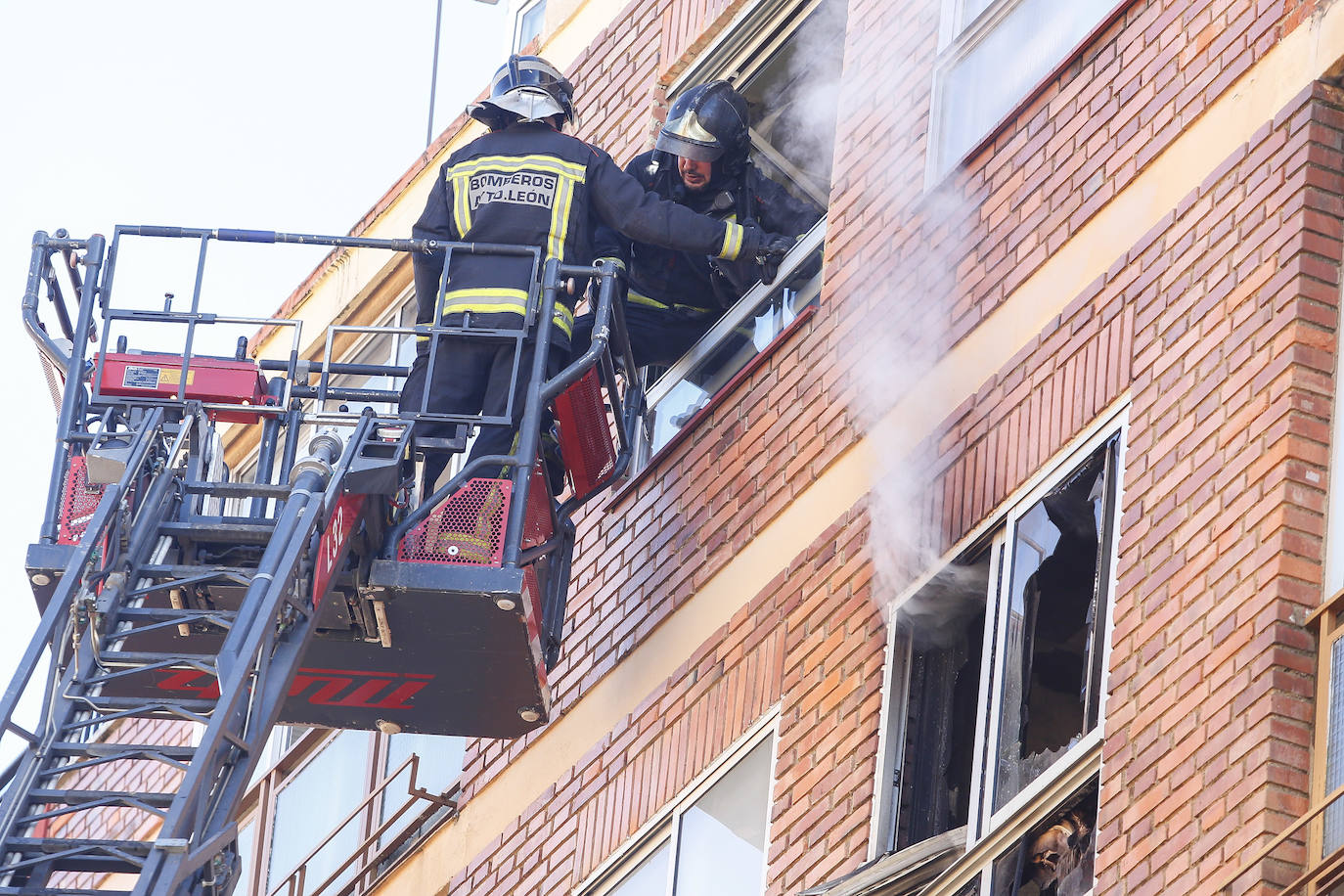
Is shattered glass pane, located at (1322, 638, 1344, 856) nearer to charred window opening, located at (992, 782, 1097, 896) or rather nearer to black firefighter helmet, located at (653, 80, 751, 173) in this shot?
charred window opening, located at (992, 782, 1097, 896)

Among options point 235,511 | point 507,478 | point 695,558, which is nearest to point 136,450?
point 507,478

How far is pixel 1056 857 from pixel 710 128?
185 inches

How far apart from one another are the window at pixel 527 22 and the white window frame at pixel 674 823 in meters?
6.65

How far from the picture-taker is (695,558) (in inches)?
390

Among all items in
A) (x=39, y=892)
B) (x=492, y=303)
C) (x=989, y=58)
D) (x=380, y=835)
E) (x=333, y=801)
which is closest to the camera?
(x=39, y=892)

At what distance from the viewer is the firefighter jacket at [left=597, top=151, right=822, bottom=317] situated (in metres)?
10.8

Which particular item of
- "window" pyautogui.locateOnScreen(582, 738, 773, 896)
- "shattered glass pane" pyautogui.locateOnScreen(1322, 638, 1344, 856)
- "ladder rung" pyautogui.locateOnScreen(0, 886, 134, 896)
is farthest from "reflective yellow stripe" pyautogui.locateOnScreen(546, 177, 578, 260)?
"shattered glass pane" pyautogui.locateOnScreen(1322, 638, 1344, 856)

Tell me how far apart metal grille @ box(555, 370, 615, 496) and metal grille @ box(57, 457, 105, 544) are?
1964 millimetres

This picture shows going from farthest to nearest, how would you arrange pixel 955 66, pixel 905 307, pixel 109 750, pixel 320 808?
pixel 320 808
pixel 955 66
pixel 905 307
pixel 109 750

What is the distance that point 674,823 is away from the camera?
9352 mm

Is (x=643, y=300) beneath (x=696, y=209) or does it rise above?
beneath

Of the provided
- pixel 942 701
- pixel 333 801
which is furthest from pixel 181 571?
pixel 333 801

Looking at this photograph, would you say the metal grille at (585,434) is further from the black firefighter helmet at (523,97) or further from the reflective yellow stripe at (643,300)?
the black firefighter helmet at (523,97)

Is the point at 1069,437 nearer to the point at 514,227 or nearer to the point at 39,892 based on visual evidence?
the point at 514,227
